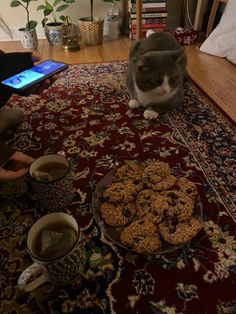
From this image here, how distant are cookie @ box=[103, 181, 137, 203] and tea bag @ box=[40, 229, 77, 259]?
21 centimetres

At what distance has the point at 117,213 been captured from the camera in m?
0.78

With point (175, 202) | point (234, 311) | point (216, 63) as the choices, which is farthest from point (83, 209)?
point (216, 63)

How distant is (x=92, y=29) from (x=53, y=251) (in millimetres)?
2164

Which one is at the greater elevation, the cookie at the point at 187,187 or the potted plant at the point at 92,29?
the potted plant at the point at 92,29

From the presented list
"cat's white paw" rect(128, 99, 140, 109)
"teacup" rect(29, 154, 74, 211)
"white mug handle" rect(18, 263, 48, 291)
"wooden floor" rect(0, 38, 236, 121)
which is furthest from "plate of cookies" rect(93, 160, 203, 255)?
"wooden floor" rect(0, 38, 236, 121)

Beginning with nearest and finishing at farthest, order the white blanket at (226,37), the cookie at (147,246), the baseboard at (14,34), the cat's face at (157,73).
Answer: the cookie at (147,246) < the cat's face at (157,73) < the white blanket at (226,37) < the baseboard at (14,34)

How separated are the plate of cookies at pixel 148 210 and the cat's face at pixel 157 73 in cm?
54

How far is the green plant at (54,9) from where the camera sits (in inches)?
88.8

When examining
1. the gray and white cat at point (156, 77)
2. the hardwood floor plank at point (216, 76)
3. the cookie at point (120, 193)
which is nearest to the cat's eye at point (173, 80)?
the gray and white cat at point (156, 77)

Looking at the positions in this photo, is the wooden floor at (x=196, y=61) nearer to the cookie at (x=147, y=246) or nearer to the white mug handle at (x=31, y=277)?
the cookie at (x=147, y=246)

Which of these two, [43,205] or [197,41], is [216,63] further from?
[43,205]

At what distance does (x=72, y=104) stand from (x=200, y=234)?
1.02m

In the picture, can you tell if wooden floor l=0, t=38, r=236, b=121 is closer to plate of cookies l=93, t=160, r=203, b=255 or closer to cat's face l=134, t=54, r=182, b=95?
cat's face l=134, t=54, r=182, b=95

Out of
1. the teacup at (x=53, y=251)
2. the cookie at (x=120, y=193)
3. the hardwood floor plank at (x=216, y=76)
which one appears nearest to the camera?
the teacup at (x=53, y=251)
